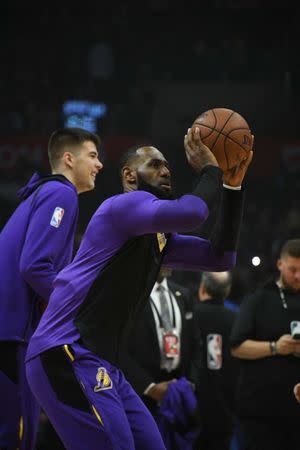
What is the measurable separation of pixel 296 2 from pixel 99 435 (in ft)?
65.2

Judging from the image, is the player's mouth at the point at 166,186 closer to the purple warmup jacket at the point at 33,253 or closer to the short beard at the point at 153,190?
the short beard at the point at 153,190

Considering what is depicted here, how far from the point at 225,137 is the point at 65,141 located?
1.44 m

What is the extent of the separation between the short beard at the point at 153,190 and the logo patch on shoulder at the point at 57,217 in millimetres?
667

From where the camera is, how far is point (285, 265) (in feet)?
→ 20.6

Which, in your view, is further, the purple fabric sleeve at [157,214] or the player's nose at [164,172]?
the player's nose at [164,172]

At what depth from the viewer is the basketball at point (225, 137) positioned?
390cm

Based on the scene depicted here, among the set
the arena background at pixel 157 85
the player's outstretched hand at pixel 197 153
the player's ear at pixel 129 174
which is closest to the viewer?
the player's outstretched hand at pixel 197 153

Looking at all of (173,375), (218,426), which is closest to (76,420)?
(173,375)

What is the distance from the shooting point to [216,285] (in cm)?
710

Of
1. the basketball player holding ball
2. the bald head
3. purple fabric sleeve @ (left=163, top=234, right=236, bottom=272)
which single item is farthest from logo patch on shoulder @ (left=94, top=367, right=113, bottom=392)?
the bald head

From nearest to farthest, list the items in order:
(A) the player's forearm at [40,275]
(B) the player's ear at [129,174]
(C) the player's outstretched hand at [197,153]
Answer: (C) the player's outstretched hand at [197,153] < (B) the player's ear at [129,174] < (A) the player's forearm at [40,275]

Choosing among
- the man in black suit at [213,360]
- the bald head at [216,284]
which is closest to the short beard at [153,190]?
the man in black suit at [213,360]

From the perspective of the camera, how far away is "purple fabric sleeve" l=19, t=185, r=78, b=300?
432cm

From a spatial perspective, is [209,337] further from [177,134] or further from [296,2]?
[296,2]
